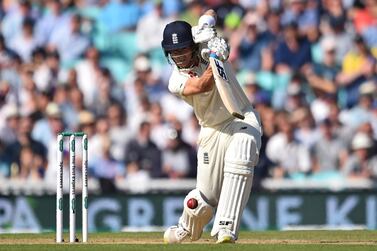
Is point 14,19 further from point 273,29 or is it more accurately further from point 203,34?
point 203,34

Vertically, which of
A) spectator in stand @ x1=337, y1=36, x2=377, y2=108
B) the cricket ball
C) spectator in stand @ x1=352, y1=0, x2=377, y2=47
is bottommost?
the cricket ball

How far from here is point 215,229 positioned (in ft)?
28.8

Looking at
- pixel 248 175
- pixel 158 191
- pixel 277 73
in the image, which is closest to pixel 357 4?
pixel 277 73

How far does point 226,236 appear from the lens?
8.65 metres

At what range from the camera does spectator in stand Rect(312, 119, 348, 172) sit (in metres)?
14.3

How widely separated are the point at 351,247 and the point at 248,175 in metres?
1.04

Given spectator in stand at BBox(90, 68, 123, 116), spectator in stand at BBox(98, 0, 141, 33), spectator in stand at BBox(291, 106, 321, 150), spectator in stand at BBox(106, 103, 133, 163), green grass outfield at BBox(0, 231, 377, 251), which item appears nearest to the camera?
green grass outfield at BBox(0, 231, 377, 251)

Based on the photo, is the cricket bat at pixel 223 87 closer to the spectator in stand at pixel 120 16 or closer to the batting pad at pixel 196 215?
the batting pad at pixel 196 215

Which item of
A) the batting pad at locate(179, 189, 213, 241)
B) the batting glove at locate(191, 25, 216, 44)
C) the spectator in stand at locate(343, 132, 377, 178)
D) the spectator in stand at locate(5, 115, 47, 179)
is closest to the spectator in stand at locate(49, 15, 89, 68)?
the spectator in stand at locate(5, 115, 47, 179)

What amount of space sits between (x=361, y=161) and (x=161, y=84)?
3.38m

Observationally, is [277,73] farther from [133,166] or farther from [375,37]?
[133,166]

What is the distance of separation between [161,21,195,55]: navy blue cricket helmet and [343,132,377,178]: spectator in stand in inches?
227

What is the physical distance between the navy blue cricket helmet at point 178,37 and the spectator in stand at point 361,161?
18.9 ft

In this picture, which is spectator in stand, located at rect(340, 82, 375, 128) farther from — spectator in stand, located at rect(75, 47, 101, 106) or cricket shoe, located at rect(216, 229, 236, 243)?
cricket shoe, located at rect(216, 229, 236, 243)
